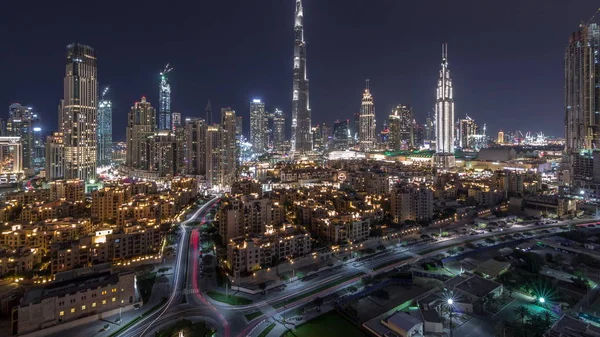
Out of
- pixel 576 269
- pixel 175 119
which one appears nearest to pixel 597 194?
pixel 576 269

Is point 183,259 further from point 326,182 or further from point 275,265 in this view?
point 326,182

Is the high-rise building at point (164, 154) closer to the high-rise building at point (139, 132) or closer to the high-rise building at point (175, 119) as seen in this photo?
the high-rise building at point (139, 132)

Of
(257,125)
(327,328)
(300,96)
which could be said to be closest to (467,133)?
(300,96)

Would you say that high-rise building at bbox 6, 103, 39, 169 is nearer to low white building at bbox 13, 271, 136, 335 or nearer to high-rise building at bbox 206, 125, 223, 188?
high-rise building at bbox 206, 125, 223, 188

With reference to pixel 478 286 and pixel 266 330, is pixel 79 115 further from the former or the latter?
pixel 478 286

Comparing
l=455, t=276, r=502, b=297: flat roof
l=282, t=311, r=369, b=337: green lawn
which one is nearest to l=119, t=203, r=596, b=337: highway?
l=282, t=311, r=369, b=337: green lawn

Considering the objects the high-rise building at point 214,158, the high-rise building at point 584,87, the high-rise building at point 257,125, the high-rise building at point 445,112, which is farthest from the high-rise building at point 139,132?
the high-rise building at point 584,87
